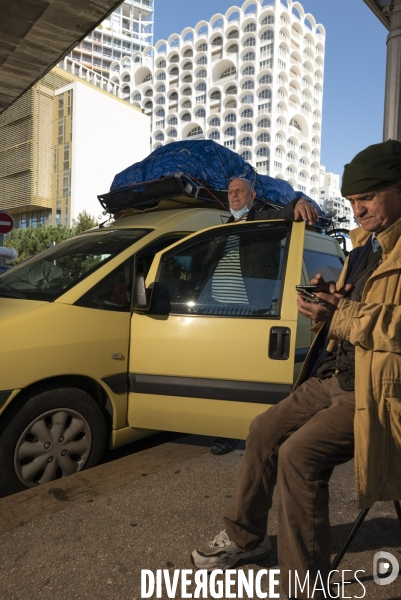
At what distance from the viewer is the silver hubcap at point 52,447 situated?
9.53 ft

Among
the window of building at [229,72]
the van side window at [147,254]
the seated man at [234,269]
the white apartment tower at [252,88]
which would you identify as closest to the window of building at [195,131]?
the white apartment tower at [252,88]

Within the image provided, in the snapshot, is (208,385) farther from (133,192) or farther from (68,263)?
(133,192)

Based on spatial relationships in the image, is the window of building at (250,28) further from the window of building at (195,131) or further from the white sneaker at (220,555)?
the white sneaker at (220,555)

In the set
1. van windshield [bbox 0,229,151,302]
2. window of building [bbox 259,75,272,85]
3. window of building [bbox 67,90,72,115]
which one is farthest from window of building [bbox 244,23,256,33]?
van windshield [bbox 0,229,151,302]

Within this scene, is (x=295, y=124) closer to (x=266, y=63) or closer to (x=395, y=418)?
(x=266, y=63)

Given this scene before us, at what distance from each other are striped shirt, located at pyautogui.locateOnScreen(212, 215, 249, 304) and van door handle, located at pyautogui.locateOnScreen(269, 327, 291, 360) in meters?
0.32

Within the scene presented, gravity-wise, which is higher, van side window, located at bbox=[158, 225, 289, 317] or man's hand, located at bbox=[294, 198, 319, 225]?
man's hand, located at bbox=[294, 198, 319, 225]

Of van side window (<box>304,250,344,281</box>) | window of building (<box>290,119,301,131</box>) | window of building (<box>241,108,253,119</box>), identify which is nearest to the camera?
van side window (<box>304,250,344,281</box>)

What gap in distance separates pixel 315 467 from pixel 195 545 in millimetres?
893

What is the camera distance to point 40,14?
9594mm

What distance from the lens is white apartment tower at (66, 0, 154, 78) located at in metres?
115

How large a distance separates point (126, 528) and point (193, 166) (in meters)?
3.50

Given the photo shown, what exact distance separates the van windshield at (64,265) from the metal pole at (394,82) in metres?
2.65

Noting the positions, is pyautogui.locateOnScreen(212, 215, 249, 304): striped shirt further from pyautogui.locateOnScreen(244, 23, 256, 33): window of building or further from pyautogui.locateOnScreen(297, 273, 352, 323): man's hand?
pyautogui.locateOnScreen(244, 23, 256, 33): window of building
